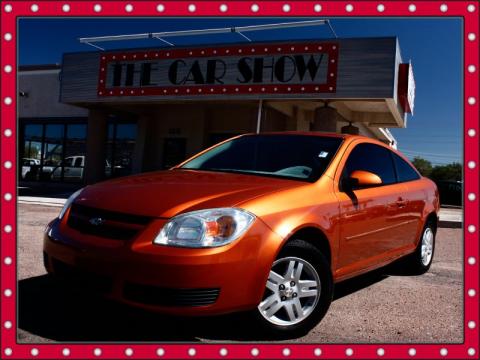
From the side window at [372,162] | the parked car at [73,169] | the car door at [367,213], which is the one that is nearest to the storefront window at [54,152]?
the parked car at [73,169]

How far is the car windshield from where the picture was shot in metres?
3.67

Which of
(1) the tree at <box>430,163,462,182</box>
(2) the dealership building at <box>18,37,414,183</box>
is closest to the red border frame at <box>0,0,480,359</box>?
(1) the tree at <box>430,163,462,182</box>

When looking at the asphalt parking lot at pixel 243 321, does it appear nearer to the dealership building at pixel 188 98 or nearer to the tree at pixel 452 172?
the tree at pixel 452 172

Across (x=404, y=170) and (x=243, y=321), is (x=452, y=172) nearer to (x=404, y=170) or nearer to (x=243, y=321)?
(x=404, y=170)

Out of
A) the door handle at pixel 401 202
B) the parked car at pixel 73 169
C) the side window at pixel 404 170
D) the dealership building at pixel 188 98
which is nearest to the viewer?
the door handle at pixel 401 202

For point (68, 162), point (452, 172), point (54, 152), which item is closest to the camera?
point (452, 172)

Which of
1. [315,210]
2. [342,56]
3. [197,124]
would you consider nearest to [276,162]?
[315,210]

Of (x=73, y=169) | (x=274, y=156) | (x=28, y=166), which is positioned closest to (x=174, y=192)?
(x=274, y=156)

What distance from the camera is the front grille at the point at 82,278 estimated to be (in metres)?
2.73

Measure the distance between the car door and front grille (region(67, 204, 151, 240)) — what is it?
1.52 m

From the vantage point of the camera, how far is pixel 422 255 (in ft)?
17.1

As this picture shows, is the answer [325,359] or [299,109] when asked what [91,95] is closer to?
[299,109]

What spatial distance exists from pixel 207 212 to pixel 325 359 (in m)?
1.03

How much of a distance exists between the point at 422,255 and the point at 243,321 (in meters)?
3.08
